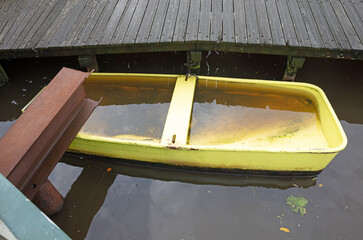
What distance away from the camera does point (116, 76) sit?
450 cm

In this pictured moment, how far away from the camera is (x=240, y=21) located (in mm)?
4383

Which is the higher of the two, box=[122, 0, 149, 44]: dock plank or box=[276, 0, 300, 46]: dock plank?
box=[276, 0, 300, 46]: dock plank

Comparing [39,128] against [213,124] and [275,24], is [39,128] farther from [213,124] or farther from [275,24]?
[275,24]

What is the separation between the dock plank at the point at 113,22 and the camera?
4332 mm

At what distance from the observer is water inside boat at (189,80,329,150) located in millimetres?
3715

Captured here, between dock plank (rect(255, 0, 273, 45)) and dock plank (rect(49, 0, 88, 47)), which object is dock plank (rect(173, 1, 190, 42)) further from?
dock plank (rect(49, 0, 88, 47))

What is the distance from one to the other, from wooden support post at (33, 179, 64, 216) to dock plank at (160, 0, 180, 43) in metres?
2.76

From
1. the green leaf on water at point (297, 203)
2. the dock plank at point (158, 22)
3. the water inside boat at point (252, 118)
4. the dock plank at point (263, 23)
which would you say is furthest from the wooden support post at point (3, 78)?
the green leaf on water at point (297, 203)

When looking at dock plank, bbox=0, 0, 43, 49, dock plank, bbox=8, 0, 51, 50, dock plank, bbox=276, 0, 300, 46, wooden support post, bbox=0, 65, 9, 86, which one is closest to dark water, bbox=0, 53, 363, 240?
dock plank, bbox=276, 0, 300, 46

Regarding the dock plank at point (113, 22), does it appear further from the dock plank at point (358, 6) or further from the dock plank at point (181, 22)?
the dock plank at point (358, 6)

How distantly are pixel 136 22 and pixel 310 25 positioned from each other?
119 inches

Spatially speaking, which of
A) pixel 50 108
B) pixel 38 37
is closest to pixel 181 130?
pixel 50 108

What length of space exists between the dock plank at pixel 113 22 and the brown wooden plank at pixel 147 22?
0.47 m

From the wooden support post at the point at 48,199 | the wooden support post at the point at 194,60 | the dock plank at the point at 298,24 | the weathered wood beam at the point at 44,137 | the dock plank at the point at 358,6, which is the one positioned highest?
the dock plank at the point at 358,6
